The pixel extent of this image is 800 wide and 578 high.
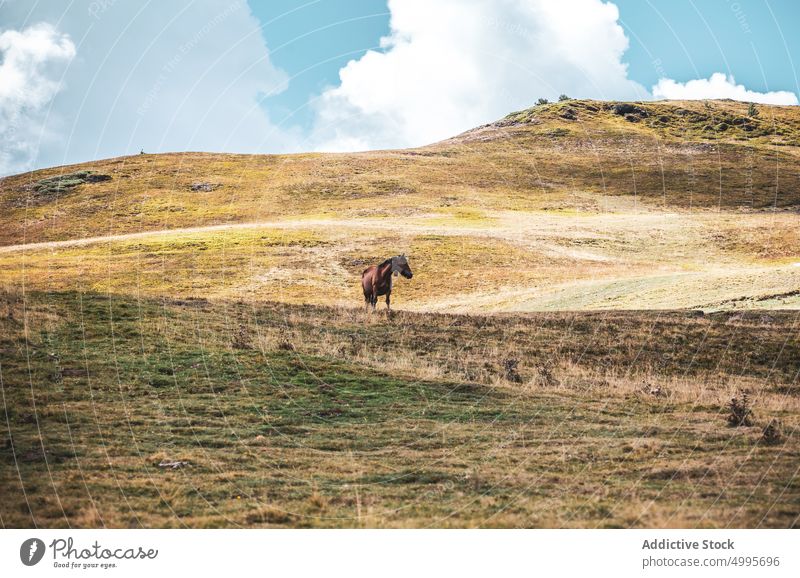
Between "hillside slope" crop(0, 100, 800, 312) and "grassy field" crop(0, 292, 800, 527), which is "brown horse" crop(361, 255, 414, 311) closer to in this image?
"grassy field" crop(0, 292, 800, 527)

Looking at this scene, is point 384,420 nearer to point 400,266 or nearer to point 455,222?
point 400,266

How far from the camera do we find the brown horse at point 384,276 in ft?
124

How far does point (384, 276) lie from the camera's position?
38375 mm

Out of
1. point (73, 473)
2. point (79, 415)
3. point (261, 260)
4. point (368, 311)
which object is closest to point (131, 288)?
point (261, 260)

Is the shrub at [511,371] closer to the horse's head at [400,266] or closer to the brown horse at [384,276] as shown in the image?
the brown horse at [384,276]

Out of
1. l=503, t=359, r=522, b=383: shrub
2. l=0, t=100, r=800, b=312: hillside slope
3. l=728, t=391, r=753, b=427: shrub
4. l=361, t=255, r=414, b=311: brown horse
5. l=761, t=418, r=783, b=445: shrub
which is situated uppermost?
l=0, t=100, r=800, b=312: hillside slope

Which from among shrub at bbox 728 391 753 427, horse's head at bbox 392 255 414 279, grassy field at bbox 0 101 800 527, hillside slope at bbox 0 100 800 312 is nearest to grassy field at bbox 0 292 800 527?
grassy field at bbox 0 101 800 527

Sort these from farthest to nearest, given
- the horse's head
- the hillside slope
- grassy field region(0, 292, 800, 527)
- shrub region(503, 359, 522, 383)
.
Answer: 1. the hillside slope
2. the horse's head
3. shrub region(503, 359, 522, 383)
4. grassy field region(0, 292, 800, 527)

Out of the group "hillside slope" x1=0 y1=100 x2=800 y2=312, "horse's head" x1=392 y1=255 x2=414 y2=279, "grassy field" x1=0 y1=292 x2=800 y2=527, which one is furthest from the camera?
"hillside slope" x1=0 y1=100 x2=800 y2=312

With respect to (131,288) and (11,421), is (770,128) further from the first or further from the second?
(11,421)

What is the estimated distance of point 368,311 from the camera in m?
36.6

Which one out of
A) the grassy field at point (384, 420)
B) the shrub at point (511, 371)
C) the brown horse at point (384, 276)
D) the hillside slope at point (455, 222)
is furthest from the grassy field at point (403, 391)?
the brown horse at point (384, 276)

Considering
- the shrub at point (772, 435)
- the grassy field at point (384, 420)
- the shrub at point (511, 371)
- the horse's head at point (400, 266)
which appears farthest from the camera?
the horse's head at point (400, 266)

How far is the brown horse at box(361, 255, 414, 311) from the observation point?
37.9m
